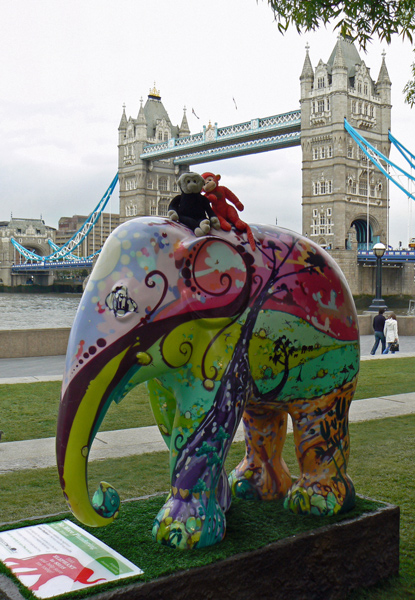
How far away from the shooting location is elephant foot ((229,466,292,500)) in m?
3.32

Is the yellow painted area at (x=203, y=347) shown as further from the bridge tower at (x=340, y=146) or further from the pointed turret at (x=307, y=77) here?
the pointed turret at (x=307, y=77)

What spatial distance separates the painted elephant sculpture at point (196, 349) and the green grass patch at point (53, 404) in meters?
3.73

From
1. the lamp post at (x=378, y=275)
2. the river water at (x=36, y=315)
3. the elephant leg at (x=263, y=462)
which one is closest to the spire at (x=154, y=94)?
the river water at (x=36, y=315)

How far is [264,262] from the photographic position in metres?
2.77

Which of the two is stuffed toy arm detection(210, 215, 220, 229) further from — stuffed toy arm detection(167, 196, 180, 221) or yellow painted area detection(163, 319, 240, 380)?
yellow painted area detection(163, 319, 240, 380)

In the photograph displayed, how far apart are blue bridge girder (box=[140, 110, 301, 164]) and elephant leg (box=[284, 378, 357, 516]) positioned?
5975 centimetres

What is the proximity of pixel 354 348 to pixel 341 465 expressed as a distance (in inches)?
22.1

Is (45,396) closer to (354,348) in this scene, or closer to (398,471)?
(398,471)

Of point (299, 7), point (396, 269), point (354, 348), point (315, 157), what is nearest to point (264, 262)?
point (354, 348)

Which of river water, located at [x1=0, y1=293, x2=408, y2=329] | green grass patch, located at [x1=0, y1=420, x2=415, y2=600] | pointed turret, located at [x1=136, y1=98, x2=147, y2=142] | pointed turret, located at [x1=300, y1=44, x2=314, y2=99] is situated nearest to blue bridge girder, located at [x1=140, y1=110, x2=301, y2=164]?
pointed turret, located at [x1=300, y1=44, x2=314, y2=99]

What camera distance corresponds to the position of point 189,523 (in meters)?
2.55

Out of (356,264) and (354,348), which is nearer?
(354,348)

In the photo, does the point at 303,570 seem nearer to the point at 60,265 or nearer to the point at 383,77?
the point at 60,265

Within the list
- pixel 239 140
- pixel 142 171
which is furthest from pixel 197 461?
pixel 142 171
